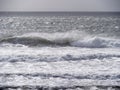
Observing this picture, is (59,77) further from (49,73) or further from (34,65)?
(34,65)

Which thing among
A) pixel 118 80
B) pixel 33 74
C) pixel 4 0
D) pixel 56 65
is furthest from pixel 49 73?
pixel 4 0

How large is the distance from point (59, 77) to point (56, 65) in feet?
5.32

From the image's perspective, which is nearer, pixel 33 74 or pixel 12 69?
pixel 33 74

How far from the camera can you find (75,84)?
752 centimetres

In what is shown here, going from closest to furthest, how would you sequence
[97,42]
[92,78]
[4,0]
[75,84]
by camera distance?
[75,84], [92,78], [97,42], [4,0]

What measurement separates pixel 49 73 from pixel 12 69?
1301 mm

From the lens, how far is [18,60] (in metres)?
10.5

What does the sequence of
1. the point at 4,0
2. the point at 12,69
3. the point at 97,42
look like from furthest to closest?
the point at 4,0, the point at 97,42, the point at 12,69

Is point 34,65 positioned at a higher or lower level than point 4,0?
lower

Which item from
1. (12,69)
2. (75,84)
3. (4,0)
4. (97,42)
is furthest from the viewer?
(4,0)

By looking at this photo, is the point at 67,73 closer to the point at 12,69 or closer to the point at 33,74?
the point at 33,74

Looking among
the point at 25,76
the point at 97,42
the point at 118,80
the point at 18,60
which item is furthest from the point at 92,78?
the point at 97,42

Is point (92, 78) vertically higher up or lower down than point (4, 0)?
lower down

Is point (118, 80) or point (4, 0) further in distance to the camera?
point (4, 0)
